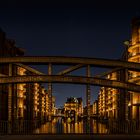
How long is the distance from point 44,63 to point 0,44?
27.8m

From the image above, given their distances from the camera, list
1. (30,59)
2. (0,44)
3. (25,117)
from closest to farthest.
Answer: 1. (30,59)
2. (0,44)
3. (25,117)

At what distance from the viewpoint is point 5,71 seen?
53.1m

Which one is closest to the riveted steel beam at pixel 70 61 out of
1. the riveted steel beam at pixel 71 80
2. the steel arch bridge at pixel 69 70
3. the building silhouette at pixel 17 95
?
the steel arch bridge at pixel 69 70

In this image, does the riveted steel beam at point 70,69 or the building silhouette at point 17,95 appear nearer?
the riveted steel beam at point 70,69

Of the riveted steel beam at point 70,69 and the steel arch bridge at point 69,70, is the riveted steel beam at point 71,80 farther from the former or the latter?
the riveted steel beam at point 70,69

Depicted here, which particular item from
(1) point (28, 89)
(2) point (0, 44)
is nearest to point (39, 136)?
(2) point (0, 44)

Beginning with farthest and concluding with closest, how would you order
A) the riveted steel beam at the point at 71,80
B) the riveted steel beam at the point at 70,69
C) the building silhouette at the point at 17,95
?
the building silhouette at the point at 17,95
the riveted steel beam at the point at 70,69
the riveted steel beam at the point at 71,80

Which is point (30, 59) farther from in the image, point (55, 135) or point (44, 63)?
point (55, 135)

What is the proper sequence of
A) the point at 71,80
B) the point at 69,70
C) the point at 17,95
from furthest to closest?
the point at 17,95, the point at 69,70, the point at 71,80

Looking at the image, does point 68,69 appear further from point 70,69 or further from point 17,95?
point 17,95

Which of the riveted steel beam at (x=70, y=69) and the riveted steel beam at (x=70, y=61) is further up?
the riveted steel beam at (x=70, y=61)

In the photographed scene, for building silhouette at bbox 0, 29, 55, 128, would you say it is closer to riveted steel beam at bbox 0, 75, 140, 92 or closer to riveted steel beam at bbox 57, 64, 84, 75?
riveted steel beam at bbox 0, 75, 140, 92

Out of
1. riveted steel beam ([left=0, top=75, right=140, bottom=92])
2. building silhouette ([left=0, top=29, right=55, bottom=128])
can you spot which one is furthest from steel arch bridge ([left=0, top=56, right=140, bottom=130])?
building silhouette ([left=0, top=29, right=55, bottom=128])

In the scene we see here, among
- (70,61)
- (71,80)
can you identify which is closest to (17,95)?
(70,61)
